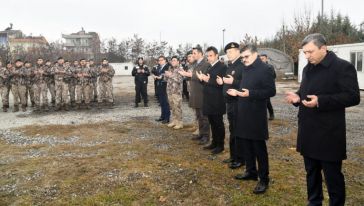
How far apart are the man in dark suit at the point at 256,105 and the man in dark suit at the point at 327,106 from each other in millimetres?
942

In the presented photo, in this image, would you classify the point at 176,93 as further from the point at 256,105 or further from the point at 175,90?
the point at 256,105

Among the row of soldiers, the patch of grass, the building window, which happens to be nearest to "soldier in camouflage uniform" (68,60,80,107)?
the row of soldiers

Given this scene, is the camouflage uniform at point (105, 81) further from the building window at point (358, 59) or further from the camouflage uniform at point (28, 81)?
the building window at point (358, 59)

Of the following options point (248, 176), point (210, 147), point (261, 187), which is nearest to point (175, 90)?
point (210, 147)

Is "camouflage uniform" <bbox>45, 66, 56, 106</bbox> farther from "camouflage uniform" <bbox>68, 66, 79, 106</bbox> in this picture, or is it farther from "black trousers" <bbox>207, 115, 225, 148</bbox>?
"black trousers" <bbox>207, 115, 225, 148</bbox>

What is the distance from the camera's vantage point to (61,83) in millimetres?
Result: 13445

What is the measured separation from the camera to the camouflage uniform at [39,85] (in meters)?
13.5

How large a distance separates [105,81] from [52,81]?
2.03 metres

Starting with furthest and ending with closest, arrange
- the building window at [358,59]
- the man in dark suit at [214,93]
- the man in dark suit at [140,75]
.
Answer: the building window at [358,59], the man in dark suit at [140,75], the man in dark suit at [214,93]

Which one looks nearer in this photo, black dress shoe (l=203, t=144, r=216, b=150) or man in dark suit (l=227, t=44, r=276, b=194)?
man in dark suit (l=227, t=44, r=276, b=194)

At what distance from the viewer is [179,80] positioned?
31.0 ft

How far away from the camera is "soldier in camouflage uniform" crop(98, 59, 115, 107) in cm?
1405

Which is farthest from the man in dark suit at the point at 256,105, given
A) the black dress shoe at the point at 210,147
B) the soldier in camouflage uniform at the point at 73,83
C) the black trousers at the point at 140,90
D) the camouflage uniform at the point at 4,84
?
the camouflage uniform at the point at 4,84

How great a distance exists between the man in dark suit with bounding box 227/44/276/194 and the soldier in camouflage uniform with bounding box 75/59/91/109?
9.99 metres
